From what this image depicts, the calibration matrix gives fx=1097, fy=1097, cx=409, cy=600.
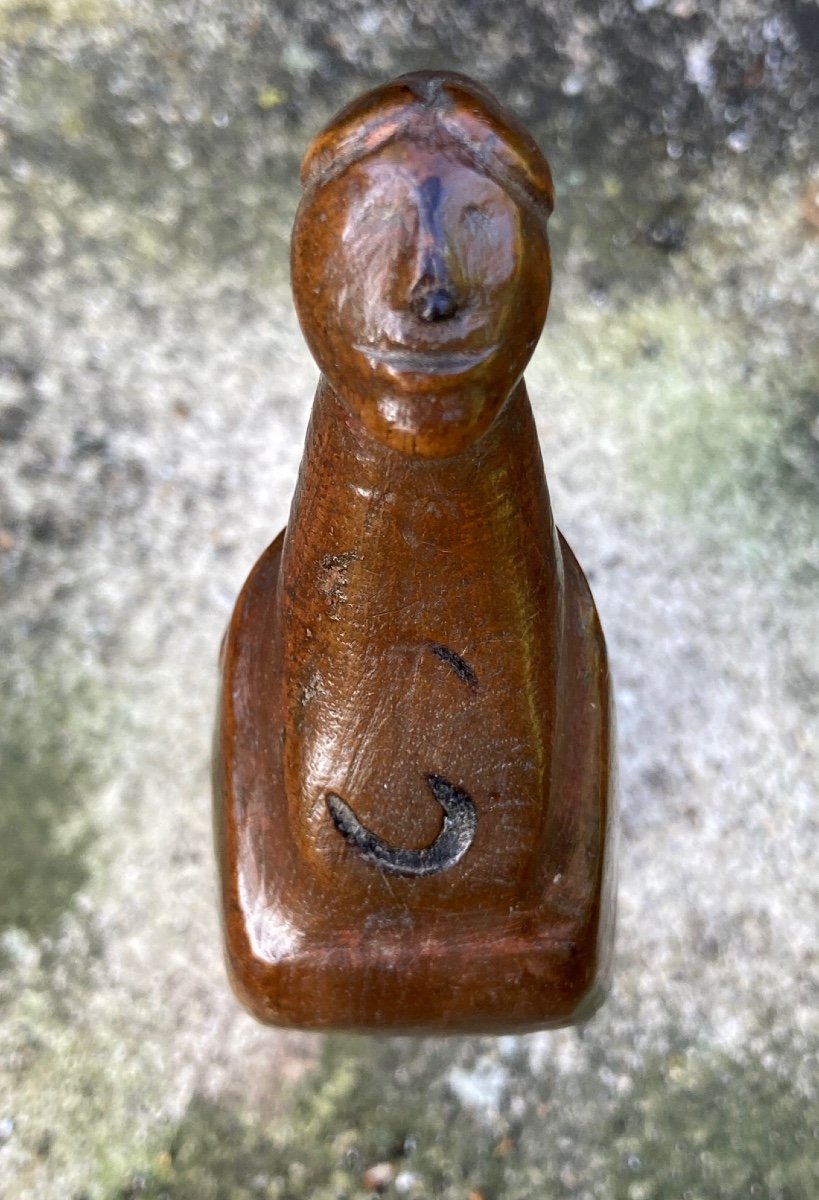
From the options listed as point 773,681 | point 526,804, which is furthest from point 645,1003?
point 526,804

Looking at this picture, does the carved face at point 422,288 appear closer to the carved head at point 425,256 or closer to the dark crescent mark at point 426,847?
the carved head at point 425,256

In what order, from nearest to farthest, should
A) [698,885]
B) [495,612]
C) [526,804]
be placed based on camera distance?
[495,612]
[526,804]
[698,885]

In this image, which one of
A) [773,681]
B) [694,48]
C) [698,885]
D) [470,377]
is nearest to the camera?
[470,377]

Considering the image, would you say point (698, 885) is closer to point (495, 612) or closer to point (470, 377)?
point (495, 612)

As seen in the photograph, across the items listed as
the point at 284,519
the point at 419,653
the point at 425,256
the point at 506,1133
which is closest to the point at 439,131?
the point at 425,256

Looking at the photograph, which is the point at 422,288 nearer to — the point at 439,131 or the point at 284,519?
the point at 439,131

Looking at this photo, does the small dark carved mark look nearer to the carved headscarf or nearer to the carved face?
the carved face

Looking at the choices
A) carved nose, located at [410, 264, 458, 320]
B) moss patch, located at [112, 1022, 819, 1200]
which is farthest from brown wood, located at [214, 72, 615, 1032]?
moss patch, located at [112, 1022, 819, 1200]
